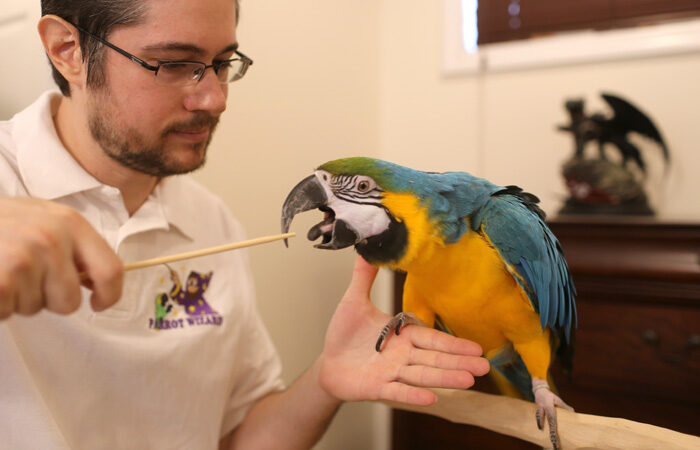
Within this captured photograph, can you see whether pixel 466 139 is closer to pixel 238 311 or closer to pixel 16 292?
pixel 238 311

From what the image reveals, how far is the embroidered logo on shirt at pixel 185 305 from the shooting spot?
70 cm

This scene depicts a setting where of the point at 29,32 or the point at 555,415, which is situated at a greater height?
the point at 29,32

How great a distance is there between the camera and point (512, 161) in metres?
0.99

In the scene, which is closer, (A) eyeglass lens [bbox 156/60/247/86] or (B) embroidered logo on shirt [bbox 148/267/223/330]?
(A) eyeglass lens [bbox 156/60/247/86]

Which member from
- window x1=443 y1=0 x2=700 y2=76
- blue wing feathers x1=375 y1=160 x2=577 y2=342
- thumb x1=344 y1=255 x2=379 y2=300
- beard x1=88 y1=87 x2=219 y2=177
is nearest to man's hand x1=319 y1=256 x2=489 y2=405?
thumb x1=344 y1=255 x2=379 y2=300

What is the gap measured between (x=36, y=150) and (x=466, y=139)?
687 mm

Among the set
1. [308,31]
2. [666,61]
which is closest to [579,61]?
[666,61]

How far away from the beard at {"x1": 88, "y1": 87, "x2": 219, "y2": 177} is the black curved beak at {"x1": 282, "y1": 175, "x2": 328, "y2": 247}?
0.15 m

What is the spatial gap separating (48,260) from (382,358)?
40 cm

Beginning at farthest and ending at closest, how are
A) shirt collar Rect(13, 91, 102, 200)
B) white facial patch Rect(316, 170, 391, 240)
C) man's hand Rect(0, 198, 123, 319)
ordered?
shirt collar Rect(13, 91, 102, 200)
white facial patch Rect(316, 170, 391, 240)
man's hand Rect(0, 198, 123, 319)

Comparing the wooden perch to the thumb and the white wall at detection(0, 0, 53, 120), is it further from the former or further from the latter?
the white wall at detection(0, 0, 53, 120)

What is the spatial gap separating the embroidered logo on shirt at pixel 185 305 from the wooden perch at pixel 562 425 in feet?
1.13

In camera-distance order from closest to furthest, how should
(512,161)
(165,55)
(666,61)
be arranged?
(165,55)
(512,161)
(666,61)

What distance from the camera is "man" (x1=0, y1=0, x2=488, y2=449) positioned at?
1.36 feet
